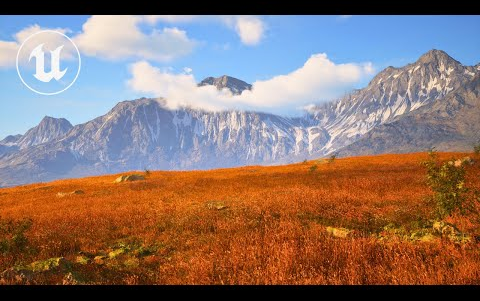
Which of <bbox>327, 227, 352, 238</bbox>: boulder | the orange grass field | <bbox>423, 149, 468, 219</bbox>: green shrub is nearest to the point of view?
the orange grass field

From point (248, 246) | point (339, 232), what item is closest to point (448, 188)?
point (339, 232)

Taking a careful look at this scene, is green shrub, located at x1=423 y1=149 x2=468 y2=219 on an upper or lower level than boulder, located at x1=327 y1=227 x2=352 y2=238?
upper

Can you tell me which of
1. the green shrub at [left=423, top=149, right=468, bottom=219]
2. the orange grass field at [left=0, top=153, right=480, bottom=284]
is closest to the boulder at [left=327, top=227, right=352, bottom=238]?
the orange grass field at [left=0, top=153, right=480, bottom=284]

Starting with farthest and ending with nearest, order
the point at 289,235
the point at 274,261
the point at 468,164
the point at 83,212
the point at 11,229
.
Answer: the point at 468,164 → the point at 83,212 → the point at 11,229 → the point at 289,235 → the point at 274,261

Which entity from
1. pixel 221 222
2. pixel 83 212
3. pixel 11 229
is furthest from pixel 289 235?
pixel 83 212

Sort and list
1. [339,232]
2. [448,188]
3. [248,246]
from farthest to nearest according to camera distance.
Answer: [448,188]
[339,232]
[248,246]

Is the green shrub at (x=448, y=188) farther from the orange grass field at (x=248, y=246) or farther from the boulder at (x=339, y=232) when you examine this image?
the boulder at (x=339, y=232)

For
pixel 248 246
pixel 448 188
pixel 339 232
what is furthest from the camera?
pixel 448 188

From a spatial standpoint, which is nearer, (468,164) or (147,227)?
(147,227)

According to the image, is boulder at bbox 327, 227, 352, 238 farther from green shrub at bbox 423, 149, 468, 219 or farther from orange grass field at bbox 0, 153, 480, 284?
green shrub at bbox 423, 149, 468, 219

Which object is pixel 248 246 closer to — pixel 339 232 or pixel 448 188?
pixel 339 232
